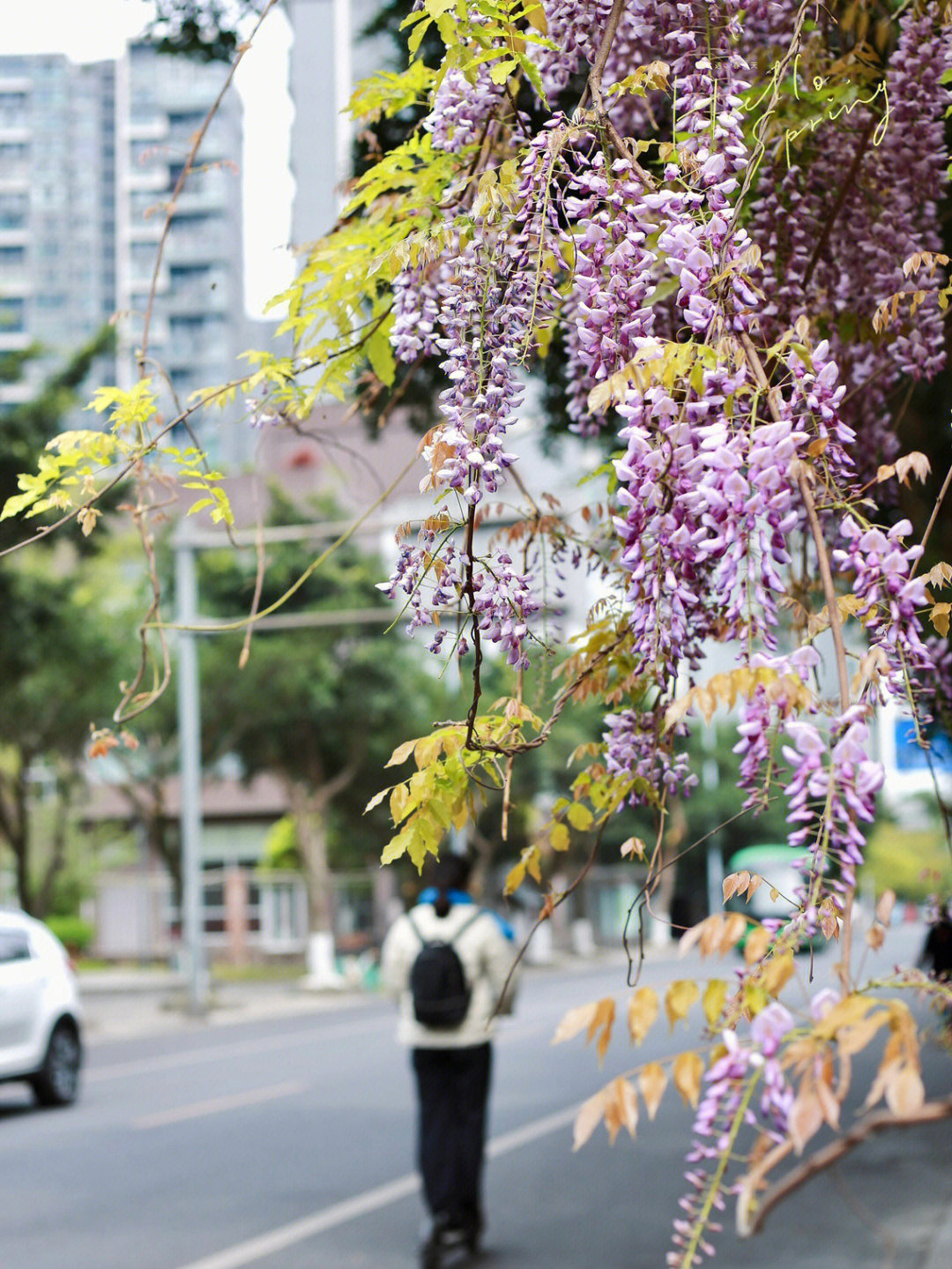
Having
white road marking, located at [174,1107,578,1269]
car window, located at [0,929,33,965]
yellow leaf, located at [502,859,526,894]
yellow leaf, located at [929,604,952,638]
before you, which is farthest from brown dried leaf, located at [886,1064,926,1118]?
car window, located at [0,929,33,965]

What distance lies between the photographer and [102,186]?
8925 centimetres

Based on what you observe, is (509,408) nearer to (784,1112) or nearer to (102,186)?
(784,1112)

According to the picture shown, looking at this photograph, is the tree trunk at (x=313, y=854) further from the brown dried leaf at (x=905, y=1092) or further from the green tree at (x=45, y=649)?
the brown dried leaf at (x=905, y=1092)

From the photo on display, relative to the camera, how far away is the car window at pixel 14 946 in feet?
40.4

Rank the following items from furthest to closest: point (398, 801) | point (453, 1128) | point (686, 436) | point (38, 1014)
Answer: point (38, 1014) < point (453, 1128) < point (398, 801) < point (686, 436)

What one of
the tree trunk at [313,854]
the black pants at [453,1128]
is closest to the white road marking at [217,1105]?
the black pants at [453,1128]

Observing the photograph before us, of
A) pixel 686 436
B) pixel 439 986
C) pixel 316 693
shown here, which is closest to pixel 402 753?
pixel 686 436

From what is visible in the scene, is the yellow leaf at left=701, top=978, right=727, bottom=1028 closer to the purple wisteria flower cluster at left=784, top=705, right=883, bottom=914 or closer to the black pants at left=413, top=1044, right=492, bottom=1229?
the purple wisteria flower cluster at left=784, top=705, right=883, bottom=914

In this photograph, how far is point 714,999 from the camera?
1.38m

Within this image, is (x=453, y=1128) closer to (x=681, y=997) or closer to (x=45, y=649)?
(x=681, y=997)

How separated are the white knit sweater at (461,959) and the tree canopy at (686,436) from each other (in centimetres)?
355

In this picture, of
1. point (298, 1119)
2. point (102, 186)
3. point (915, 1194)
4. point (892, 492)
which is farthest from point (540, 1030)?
point (102, 186)

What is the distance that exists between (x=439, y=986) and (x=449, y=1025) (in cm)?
22

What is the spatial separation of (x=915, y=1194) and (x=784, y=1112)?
7.26 meters
